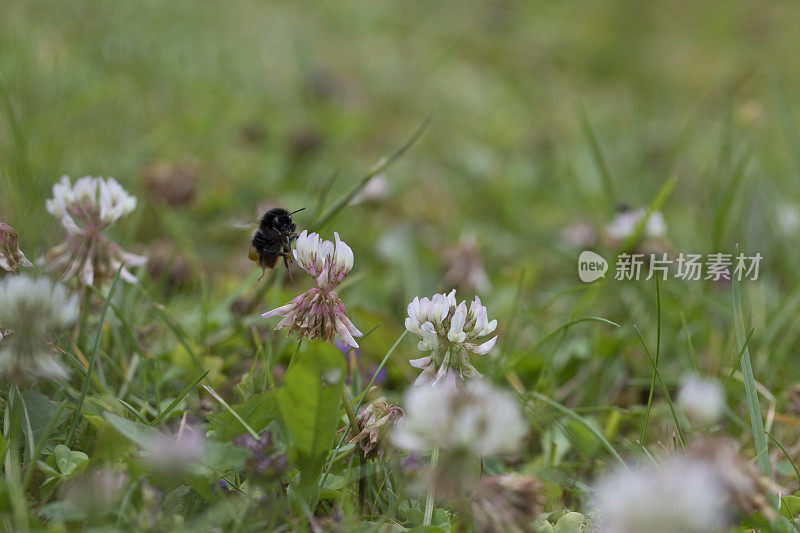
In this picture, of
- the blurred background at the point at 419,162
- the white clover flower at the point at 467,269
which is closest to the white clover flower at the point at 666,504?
the blurred background at the point at 419,162

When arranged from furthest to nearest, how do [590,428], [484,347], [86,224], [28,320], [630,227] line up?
[630,227] → [86,224] → [590,428] → [484,347] → [28,320]

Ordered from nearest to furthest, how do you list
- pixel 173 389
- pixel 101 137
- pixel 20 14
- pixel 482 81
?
pixel 173 389, pixel 101 137, pixel 20 14, pixel 482 81

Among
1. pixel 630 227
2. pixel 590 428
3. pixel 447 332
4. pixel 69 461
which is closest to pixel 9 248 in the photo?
pixel 69 461

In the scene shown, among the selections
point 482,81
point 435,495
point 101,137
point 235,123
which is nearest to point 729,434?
point 435,495

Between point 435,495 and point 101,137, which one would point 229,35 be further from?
point 435,495

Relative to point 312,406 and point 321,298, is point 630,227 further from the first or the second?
point 312,406
